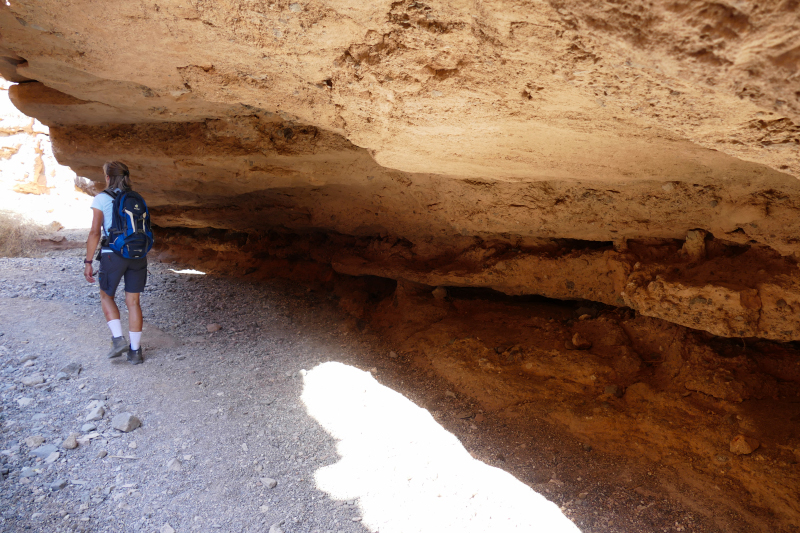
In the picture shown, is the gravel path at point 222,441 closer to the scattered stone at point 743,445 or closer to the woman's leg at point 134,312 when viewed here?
the woman's leg at point 134,312

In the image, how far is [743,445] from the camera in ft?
7.58

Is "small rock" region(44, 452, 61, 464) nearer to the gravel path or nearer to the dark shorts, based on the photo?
the gravel path

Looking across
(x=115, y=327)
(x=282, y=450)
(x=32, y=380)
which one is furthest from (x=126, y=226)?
(x=282, y=450)

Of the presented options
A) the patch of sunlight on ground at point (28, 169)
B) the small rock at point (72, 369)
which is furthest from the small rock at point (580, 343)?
the patch of sunlight on ground at point (28, 169)

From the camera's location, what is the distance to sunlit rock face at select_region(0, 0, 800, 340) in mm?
1236

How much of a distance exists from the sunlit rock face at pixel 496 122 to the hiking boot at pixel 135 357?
1.59 m

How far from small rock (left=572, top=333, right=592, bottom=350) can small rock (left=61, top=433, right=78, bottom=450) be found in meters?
3.09


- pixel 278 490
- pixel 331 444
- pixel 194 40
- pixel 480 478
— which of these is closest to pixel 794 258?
pixel 480 478

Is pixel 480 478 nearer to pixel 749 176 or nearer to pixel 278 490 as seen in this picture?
pixel 278 490

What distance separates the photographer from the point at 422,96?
1.90 m

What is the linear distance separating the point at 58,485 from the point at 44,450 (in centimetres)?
31

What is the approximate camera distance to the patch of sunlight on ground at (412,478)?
2.19 meters

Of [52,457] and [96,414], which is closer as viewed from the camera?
[52,457]

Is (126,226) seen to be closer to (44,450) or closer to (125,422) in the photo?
(125,422)
